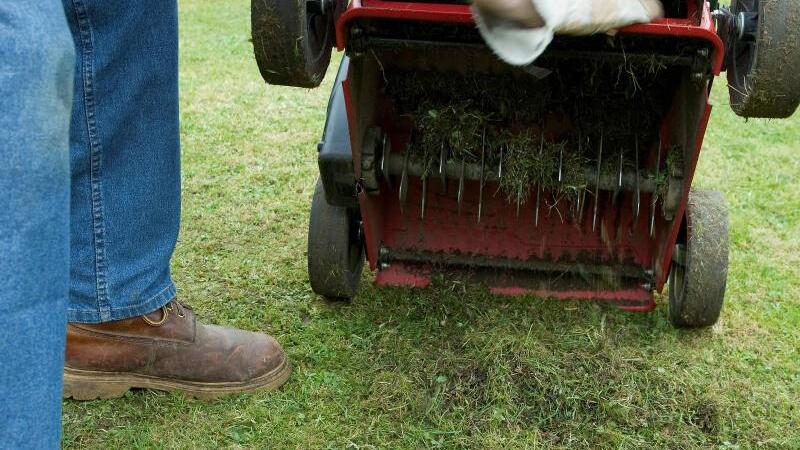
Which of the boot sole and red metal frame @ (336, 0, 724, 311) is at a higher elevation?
red metal frame @ (336, 0, 724, 311)

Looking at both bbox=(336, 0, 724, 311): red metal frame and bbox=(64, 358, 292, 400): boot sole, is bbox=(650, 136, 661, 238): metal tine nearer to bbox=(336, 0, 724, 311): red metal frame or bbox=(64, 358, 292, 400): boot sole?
bbox=(336, 0, 724, 311): red metal frame

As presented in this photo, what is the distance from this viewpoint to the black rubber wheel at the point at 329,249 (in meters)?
2.67

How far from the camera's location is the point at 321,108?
15.6 ft

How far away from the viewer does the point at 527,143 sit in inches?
98.0

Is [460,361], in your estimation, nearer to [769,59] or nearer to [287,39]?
[287,39]

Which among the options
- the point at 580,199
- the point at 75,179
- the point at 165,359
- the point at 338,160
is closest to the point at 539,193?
the point at 580,199

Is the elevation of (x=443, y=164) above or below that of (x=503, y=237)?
above

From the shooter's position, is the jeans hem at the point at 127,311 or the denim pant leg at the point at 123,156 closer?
the denim pant leg at the point at 123,156

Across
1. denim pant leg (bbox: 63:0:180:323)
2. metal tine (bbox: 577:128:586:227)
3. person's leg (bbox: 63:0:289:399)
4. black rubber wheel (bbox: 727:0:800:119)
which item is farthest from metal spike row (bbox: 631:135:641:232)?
denim pant leg (bbox: 63:0:180:323)

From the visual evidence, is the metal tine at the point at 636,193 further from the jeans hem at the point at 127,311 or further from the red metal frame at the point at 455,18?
the jeans hem at the point at 127,311

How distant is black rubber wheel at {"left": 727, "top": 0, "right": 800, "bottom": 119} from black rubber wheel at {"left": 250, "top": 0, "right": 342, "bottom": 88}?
102cm

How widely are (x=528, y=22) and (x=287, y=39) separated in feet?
2.32

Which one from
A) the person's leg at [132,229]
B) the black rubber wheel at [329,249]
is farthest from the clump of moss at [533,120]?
the person's leg at [132,229]

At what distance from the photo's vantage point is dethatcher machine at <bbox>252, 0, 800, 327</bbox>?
2031 mm
